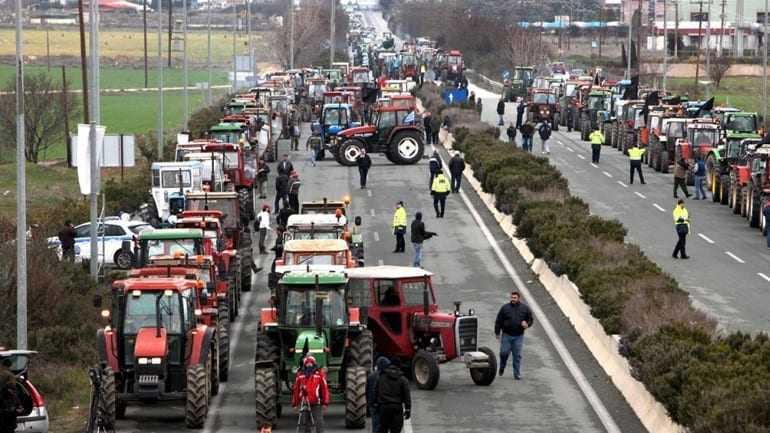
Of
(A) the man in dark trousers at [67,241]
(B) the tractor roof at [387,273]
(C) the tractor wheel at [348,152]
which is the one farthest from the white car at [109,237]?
(C) the tractor wheel at [348,152]

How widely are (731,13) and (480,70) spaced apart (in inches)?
1347

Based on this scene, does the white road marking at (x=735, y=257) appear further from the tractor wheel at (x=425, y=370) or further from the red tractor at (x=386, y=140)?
the red tractor at (x=386, y=140)

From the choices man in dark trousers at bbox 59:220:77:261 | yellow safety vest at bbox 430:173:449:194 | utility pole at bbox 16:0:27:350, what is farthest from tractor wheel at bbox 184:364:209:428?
yellow safety vest at bbox 430:173:449:194

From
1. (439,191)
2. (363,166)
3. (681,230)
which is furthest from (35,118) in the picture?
(681,230)

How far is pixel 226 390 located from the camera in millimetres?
28734

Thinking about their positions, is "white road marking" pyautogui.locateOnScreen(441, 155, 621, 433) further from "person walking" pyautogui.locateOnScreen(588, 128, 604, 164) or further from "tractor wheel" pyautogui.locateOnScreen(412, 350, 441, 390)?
"person walking" pyautogui.locateOnScreen(588, 128, 604, 164)

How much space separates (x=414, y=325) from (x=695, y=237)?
21.3 meters

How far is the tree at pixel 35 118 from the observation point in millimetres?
84375

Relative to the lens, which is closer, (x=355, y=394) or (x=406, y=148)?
(x=355, y=394)

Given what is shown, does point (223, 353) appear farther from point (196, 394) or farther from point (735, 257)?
point (735, 257)

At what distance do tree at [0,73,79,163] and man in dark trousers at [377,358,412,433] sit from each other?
205 feet

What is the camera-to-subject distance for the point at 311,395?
23.1m

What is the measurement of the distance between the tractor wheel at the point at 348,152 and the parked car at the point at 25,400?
4395 centimetres

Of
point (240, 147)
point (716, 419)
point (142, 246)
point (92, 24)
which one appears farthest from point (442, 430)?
point (240, 147)
